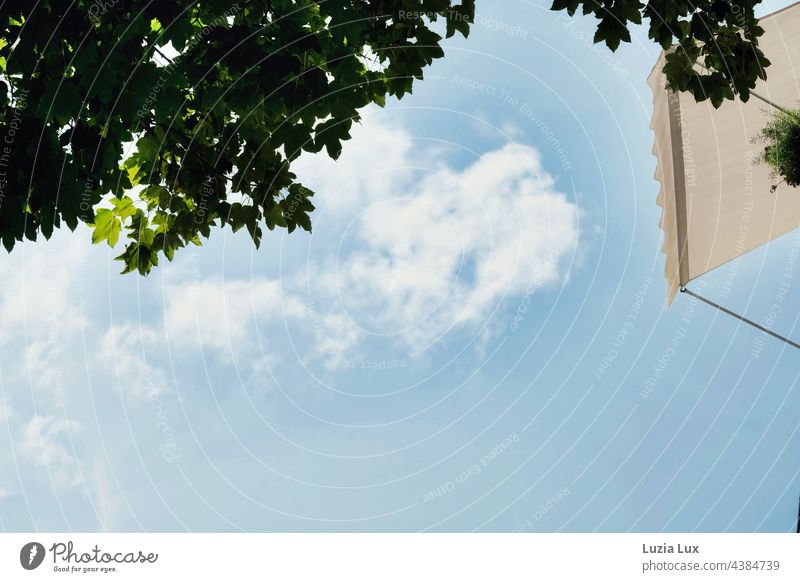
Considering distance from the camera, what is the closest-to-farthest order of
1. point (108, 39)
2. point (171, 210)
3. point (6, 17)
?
point (6, 17) → point (108, 39) → point (171, 210)

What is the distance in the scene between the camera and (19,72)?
12.9 ft

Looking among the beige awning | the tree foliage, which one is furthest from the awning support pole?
the tree foliage

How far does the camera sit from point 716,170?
9852 mm

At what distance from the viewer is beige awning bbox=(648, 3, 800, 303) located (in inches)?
364

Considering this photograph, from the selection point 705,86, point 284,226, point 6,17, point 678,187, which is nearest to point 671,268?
point 678,187

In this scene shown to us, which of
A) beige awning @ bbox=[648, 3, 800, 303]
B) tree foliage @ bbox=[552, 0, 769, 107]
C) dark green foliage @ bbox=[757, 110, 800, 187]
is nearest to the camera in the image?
tree foliage @ bbox=[552, 0, 769, 107]

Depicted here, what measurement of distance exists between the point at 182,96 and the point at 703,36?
3.63 m

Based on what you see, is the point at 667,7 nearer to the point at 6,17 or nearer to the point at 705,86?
the point at 705,86

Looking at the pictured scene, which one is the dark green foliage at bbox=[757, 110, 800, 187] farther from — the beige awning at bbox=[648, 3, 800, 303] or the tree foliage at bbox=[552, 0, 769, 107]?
the tree foliage at bbox=[552, 0, 769, 107]

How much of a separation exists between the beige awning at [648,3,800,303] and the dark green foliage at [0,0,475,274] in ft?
19.0

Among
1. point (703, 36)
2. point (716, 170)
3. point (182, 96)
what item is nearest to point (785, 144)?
point (716, 170)

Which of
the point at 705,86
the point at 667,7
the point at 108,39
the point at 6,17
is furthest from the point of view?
the point at 705,86

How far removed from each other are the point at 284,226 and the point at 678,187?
6.79 m

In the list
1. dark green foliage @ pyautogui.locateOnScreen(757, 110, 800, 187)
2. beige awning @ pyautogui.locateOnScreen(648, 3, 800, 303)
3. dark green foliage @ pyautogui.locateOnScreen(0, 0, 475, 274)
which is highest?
beige awning @ pyautogui.locateOnScreen(648, 3, 800, 303)
